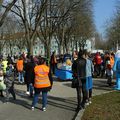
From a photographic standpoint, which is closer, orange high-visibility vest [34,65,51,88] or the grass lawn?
the grass lawn

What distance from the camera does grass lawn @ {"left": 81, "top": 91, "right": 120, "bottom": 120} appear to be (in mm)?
10852

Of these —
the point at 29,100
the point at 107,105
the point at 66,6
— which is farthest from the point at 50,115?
the point at 66,6

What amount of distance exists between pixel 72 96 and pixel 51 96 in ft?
2.87

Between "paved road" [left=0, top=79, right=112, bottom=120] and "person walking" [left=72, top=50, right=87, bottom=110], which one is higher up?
"person walking" [left=72, top=50, right=87, bottom=110]

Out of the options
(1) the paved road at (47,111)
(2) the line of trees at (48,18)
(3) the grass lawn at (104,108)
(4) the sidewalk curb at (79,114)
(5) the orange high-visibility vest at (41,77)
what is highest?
(2) the line of trees at (48,18)

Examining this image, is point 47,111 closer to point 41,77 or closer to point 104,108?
point 41,77

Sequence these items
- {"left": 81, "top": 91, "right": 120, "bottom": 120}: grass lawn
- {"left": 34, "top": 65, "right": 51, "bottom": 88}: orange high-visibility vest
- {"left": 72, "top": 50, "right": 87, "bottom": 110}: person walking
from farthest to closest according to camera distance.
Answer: {"left": 34, "top": 65, "right": 51, "bottom": 88}: orange high-visibility vest
{"left": 72, "top": 50, "right": 87, "bottom": 110}: person walking
{"left": 81, "top": 91, "right": 120, "bottom": 120}: grass lawn

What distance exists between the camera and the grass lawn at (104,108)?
10852 millimetres

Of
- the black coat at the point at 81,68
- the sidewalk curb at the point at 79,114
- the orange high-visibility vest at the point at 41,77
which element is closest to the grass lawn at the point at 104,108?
the sidewalk curb at the point at 79,114

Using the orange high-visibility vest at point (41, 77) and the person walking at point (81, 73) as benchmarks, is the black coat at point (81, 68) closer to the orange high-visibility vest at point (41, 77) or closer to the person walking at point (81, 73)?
the person walking at point (81, 73)

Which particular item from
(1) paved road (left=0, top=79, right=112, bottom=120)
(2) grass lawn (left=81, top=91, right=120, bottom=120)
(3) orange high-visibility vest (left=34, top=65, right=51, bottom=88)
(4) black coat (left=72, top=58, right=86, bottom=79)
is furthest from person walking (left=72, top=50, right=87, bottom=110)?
(3) orange high-visibility vest (left=34, top=65, right=51, bottom=88)

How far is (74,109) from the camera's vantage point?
1302cm

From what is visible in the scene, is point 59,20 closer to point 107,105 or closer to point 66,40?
point 66,40

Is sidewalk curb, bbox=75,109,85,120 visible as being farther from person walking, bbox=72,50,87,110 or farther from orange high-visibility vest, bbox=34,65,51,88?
orange high-visibility vest, bbox=34,65,51,88
